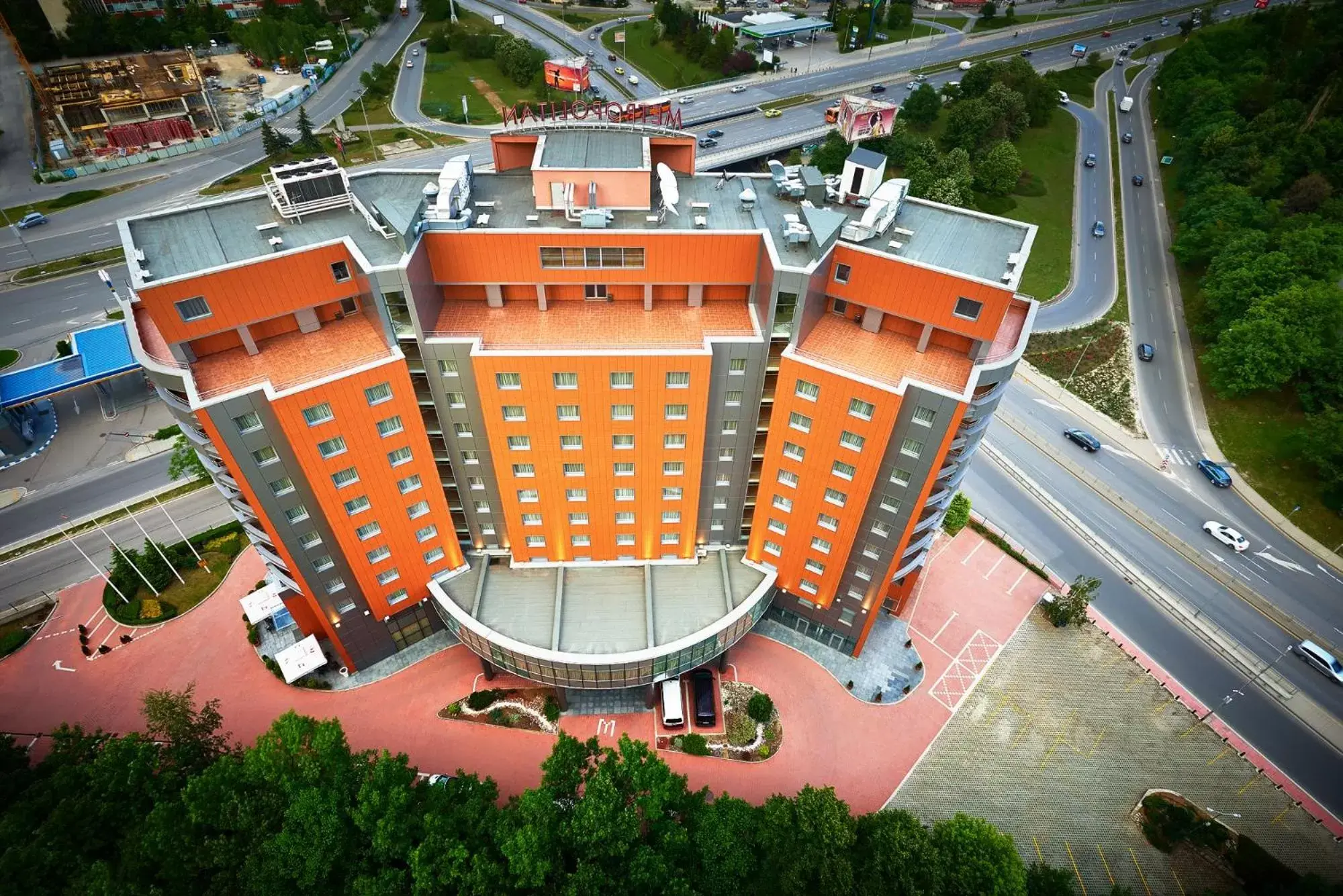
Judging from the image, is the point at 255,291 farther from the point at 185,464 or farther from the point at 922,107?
the point at 922,107

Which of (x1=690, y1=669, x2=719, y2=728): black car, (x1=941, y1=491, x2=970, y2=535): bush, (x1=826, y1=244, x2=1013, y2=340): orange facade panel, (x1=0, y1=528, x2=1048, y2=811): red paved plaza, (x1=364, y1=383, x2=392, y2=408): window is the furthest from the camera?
(x1=941, y1=491, x2=970, y2=535): bush

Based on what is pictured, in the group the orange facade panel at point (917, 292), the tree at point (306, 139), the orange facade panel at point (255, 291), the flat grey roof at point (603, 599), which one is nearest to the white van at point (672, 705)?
the flat grey roof at point (603, 599)

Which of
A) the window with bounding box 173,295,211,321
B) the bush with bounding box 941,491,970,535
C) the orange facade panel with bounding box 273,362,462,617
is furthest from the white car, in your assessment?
the window with bounding box 173,295,211,321

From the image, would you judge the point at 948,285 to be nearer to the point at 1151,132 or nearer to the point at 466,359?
the point at 466,359

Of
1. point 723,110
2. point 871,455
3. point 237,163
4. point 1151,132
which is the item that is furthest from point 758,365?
point 1151,132

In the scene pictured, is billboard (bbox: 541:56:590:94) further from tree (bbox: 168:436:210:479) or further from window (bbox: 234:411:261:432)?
window (bbox: 234:411:261:432)

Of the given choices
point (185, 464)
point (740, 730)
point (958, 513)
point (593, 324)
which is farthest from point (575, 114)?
point (185, 464)

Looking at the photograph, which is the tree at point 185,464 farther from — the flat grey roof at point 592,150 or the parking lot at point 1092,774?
the parking lot at point 1092,774
